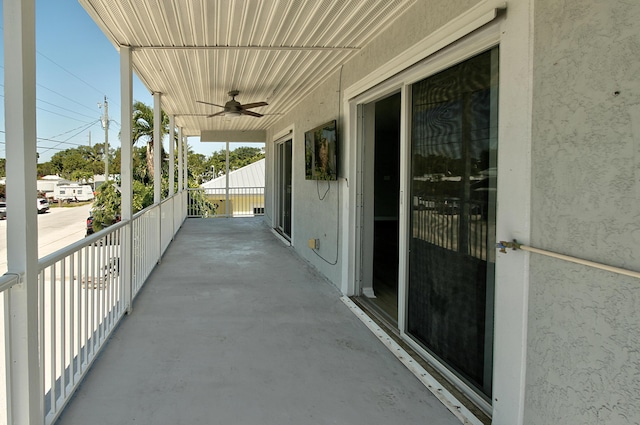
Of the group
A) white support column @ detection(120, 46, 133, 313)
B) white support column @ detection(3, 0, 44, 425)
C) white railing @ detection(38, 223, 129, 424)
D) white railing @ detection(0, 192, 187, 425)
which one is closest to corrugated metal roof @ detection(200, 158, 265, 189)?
white railing @ detection(0, 192, 187, 425)

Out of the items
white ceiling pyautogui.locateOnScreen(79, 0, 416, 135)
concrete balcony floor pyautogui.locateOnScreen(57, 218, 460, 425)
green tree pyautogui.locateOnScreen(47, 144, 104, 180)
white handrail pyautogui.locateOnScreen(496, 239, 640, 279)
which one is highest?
green tree pyautogui.locateOnScreen(47, 144, 104, 180)

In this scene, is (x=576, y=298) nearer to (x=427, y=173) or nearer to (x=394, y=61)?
(x=427, y=173)

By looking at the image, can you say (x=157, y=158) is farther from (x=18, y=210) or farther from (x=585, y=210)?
(x=585, y=210)

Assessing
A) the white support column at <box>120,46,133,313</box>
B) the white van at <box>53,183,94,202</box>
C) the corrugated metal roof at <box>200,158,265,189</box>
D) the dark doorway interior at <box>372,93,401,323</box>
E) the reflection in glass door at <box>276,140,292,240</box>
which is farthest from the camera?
the white van at <box>53,183,94,202</box>

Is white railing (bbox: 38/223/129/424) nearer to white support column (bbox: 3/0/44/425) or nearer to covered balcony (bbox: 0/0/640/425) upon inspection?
covered balcony (bbox: 0/0/640/425)

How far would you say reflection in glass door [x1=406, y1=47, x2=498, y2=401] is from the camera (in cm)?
212

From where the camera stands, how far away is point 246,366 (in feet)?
8.86

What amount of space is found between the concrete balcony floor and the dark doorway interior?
1.78ft

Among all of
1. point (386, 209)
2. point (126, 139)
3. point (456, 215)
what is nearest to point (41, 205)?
point (126, 139)

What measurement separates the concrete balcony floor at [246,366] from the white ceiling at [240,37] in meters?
2.48

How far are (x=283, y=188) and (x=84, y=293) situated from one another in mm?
6476

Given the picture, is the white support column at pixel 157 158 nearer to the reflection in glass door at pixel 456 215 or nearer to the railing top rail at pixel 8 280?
the reflection in glass door at pixel 456 215

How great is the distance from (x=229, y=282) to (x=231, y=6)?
3074 millimetres

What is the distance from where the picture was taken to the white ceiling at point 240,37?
9.82ft
